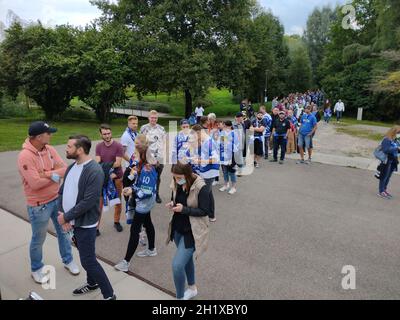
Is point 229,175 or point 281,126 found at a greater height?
point 281,126

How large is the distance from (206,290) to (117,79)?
17611 mm

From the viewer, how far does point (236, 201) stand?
736cm

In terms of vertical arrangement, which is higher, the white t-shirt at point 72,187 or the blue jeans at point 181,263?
the white t-shirt at point 72,187

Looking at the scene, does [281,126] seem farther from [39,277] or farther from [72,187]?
[39,277]

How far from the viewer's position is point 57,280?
4.21 meters

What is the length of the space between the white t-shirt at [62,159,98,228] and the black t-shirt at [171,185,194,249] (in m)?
0.91

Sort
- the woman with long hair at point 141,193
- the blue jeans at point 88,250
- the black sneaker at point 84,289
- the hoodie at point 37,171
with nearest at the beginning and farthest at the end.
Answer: the blue jeans at point 88,250 → the hoodie at point 37,171 → the black sneaker at point 84,289 → the woman with long hair at point 141,193

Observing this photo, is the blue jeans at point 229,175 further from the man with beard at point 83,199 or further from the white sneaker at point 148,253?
the man with beard at point 83,199

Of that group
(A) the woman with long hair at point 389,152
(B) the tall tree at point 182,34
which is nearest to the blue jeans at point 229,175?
(A) the woman with long hair at point 389,152

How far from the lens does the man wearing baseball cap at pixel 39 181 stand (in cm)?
378

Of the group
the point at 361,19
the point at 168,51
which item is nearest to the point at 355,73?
the point at 361,19

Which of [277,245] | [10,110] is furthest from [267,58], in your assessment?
[277,245]

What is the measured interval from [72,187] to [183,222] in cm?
124
